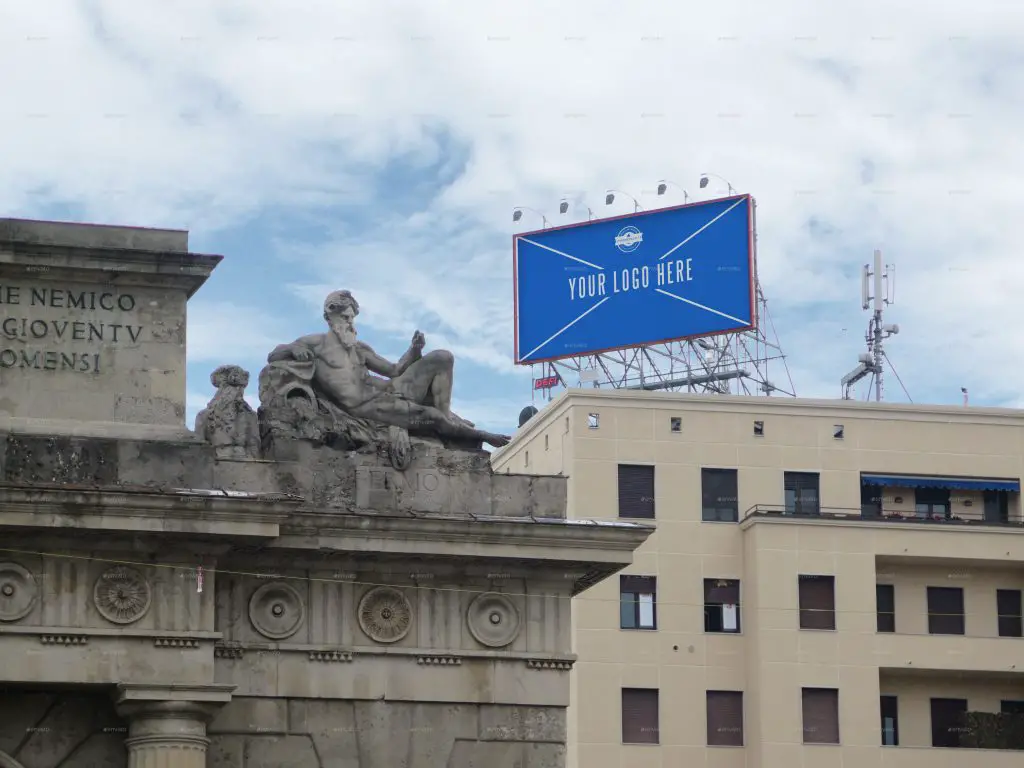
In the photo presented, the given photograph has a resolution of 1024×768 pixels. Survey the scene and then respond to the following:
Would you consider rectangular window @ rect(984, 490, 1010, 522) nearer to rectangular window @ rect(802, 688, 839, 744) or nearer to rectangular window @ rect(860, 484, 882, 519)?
rectangular window @ rect(860, 484, 882, 519)

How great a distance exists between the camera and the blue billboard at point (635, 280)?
2719 inches

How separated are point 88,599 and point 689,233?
38.8 metres

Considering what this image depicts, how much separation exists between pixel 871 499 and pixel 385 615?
36.0 m

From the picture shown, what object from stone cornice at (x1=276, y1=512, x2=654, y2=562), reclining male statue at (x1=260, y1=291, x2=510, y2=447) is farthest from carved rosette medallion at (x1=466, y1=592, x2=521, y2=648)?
reclining male statue at (x1=260, y1=291, x2=510, y2=447)

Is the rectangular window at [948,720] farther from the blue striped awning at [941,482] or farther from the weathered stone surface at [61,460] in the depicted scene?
the weathered stone surface at [61,460]

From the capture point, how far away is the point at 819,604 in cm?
6731

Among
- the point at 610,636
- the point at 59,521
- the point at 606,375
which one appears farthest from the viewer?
the point at 606,375

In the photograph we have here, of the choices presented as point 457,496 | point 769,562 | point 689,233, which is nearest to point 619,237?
point 689,233

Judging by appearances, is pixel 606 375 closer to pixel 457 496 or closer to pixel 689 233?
pixel 689 233

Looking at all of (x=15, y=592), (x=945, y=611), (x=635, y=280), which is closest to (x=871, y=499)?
(x=945, y=611)

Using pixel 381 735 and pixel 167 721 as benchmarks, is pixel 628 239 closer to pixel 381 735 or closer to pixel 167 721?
pixel 381 735

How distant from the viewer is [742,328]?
68.0 m

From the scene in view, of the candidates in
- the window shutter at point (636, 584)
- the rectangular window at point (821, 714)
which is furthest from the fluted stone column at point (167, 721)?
the rectangular window at point (821, 714)

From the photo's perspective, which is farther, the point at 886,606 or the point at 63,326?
the point at 886,606
